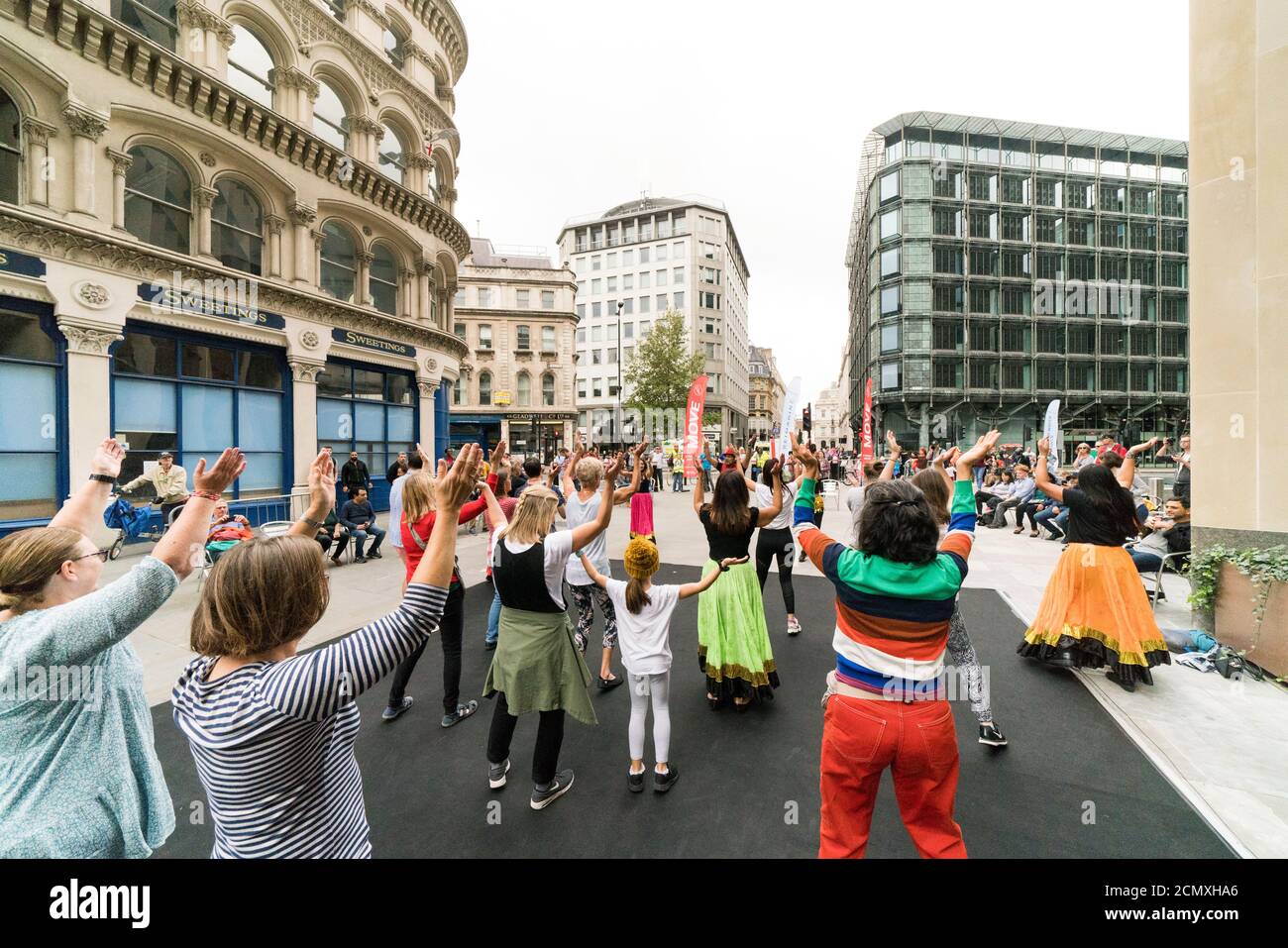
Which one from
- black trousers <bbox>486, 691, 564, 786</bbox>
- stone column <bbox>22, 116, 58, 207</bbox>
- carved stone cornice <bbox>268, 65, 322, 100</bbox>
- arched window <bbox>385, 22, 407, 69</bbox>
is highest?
arched window <bbox>385, 22, 407, 69</bbox>

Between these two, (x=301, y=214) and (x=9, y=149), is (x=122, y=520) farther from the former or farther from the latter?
(x=301, y=214)

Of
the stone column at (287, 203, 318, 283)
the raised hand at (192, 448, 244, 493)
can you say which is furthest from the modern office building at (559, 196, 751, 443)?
the raised hand at (192, 448, 244, 493)

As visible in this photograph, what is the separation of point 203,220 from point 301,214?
249cm

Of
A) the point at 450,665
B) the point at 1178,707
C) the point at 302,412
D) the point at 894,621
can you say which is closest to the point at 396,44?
the point at 302,412

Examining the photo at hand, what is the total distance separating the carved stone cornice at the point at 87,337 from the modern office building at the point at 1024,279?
46465 mm

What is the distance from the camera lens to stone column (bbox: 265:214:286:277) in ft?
45.3

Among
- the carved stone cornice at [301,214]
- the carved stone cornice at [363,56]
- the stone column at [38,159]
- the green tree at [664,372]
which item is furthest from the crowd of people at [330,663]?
the green tree at [664,372]

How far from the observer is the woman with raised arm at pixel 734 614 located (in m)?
4.46

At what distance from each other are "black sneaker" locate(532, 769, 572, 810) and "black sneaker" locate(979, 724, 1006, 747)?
321cm

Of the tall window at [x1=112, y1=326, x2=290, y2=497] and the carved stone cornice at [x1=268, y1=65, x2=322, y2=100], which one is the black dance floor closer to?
the tall window at [x1=112, y1=326, x2=290, y2=497]

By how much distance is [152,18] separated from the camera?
11.5 meters
